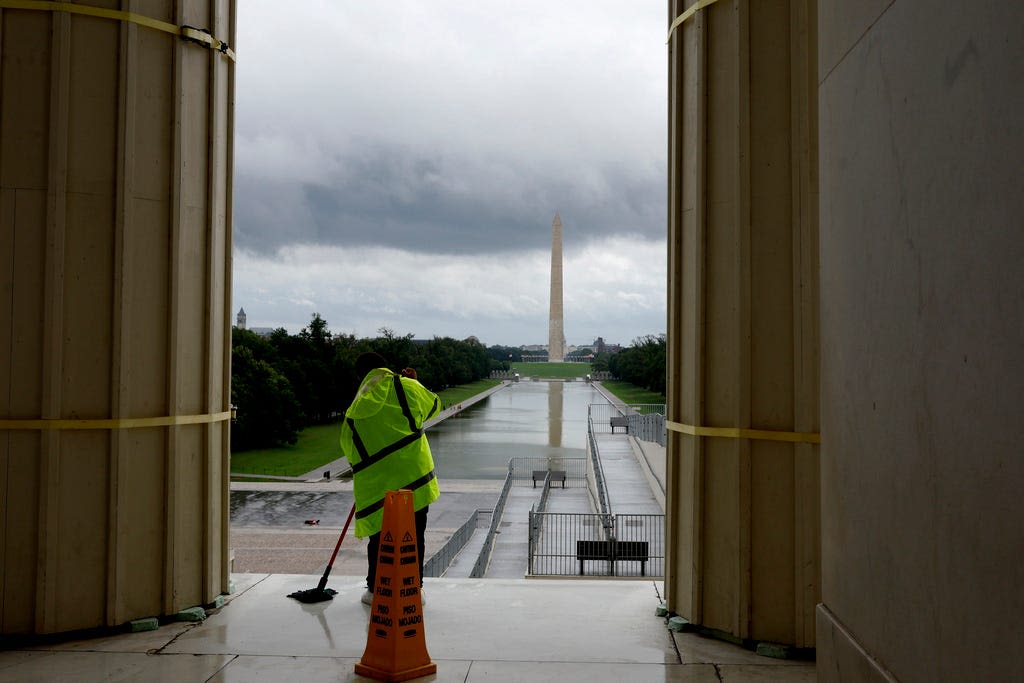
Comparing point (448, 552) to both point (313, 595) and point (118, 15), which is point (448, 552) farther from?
point (118, 15)

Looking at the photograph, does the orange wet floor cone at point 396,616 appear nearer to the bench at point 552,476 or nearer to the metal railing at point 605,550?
the metal railing at point 605,550

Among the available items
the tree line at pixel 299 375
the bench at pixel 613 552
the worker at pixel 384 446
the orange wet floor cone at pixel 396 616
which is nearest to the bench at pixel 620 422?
the tree line at pixel 299 375

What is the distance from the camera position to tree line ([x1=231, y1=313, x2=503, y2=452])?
5256 centimetres

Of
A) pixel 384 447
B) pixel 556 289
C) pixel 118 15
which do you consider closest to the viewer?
pixel 118 15

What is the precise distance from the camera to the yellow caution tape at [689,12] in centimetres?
669

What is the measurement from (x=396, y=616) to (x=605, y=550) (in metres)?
13.4

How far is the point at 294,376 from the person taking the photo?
→ 204 feet

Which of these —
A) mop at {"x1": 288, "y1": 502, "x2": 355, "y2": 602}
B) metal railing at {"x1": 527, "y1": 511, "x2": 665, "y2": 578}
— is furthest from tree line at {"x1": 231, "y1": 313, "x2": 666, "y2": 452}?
mop at {"x1": 288, "y1": 502, "x2": 355, "y2": 602}

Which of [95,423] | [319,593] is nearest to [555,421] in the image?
[319,593]

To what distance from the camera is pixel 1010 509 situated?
2.19 metres

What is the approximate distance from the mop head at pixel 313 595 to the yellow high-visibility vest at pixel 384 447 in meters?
0.81

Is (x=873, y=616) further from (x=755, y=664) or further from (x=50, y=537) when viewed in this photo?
(x=50, y=537)

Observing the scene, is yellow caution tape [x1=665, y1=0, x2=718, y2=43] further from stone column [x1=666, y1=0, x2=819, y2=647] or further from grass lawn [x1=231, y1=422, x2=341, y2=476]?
grass lawn [x1=231, y1=422, x2=341, y2=476]

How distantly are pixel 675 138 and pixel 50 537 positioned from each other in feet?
19.5
